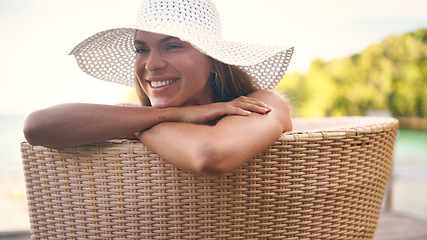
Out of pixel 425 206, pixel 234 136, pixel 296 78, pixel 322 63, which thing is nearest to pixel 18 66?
pixel 296 78

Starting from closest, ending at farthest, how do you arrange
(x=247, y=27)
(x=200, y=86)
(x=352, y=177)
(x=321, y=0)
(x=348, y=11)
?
(x=352, y=177) → (x=200, y=86) → (x=247, y=27) → (x=321, y=0) → (x=348, y=11)

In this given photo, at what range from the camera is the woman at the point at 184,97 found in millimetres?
960

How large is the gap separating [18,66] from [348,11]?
1363 inches

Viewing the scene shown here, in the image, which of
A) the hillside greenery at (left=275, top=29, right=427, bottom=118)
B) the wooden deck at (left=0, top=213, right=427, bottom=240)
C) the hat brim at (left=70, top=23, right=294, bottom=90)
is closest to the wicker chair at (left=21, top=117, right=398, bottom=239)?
the hat brim at (left=70, top=23, right=294, bottom=90)

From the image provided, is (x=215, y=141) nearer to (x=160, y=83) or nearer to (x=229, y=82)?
(x=160, y=83)

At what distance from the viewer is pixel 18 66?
2997 centimetres

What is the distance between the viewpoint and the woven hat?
→ 1227mm

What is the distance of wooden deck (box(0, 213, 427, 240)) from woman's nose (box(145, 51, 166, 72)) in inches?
88.0

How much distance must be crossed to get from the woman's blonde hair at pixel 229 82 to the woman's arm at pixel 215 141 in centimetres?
59

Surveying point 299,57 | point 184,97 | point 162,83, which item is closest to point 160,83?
point 162,83

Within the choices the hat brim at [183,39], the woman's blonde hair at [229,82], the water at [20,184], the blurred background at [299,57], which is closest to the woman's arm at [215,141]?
the hat brim at [183,39]

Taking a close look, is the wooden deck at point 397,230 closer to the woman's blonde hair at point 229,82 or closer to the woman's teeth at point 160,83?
the woman's blonde hair at point 229,82

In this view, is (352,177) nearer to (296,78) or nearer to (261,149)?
(261,149)

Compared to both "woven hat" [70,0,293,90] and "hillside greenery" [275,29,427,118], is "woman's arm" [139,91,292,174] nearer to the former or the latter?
"woven hat" [70,0,293,90]
